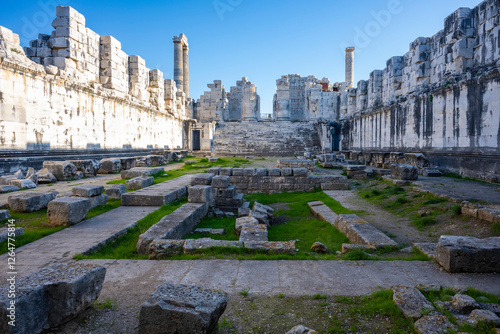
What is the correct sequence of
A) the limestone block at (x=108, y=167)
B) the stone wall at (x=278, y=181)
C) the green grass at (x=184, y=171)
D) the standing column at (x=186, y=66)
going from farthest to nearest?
the standing column at (x=186, y=66) → the limestone block at (x=108, y=167) → the stone wall at (x=278, y=181) → the green grass at (x=184, y=171)

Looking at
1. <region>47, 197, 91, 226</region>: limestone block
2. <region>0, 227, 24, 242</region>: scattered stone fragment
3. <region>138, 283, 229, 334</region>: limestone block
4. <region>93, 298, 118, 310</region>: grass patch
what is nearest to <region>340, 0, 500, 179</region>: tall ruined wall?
<region>138, 283, 229, 334</region>: limestone block

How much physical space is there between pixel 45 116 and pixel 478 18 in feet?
54.9

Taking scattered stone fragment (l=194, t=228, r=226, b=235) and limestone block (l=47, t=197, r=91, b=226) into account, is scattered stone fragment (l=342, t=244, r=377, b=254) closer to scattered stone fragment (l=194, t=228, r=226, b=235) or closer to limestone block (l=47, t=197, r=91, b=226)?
scattered stone fragment (l=194, t=228, r=226, b=235)

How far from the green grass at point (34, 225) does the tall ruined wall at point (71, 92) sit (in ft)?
18.5

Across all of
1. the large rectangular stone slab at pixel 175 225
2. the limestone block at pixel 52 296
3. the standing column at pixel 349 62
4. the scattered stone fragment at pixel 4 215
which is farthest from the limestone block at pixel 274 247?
the standing column at pixel 349 62

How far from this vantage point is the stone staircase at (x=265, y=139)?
26.8 m

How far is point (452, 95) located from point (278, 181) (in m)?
7.40

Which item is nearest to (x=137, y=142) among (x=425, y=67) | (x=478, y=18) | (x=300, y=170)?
(x=300, y=170)

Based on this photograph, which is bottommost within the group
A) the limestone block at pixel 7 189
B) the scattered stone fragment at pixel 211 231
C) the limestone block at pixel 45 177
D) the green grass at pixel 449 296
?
the scattered stone fragment at pixel 211 231

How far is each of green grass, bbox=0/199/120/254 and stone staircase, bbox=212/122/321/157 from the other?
20231 mm

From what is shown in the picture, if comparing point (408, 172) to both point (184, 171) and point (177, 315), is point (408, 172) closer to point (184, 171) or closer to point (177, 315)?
point (184, 171)

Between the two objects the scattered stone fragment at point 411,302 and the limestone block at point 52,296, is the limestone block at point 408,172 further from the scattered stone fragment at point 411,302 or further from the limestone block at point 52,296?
the limestone block at point 52,296

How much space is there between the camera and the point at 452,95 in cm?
1142

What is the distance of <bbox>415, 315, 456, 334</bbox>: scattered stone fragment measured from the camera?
232 cm
